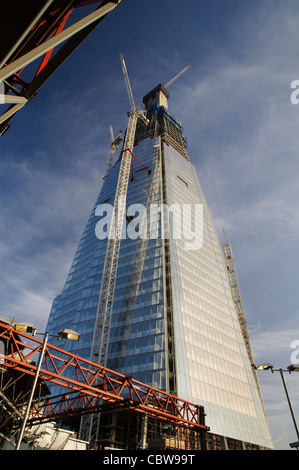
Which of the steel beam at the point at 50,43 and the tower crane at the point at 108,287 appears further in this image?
the tower crane at the point at 108,287

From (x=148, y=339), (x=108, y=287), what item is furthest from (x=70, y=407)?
(x=108, y=287)

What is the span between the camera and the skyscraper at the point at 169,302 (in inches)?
2080

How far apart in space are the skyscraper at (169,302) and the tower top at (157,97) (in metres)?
56.8

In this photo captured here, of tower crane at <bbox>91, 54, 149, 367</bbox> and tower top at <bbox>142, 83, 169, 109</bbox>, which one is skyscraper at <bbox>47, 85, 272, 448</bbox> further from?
tower top at <bbox>142, 83, 169, 109</bbox>

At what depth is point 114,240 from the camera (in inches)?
2500

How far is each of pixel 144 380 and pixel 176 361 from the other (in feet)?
21.5

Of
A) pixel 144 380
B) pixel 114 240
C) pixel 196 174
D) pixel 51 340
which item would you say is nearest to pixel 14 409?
pixel 144 380

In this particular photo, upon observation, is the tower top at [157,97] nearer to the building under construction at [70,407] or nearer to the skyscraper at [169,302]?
the skyscraper at [169,302]

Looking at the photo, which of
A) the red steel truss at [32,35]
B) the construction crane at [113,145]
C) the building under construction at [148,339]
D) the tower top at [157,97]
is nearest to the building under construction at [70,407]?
the building under construction at [148,339]

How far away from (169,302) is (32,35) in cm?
5806

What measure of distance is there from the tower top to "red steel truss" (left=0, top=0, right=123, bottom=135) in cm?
15494

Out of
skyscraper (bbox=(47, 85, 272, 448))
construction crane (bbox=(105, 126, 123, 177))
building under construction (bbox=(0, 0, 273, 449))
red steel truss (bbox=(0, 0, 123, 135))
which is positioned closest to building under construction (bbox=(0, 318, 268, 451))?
building under construction (bbox=(0, 0, 273, 449))

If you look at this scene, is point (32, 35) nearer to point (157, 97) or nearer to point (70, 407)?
point (70, 407)
